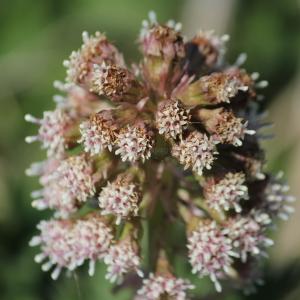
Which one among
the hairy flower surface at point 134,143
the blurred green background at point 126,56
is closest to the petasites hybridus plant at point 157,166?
the hairy flower surface at point 134,143

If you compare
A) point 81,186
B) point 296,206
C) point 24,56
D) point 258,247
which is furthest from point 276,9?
point 81,186

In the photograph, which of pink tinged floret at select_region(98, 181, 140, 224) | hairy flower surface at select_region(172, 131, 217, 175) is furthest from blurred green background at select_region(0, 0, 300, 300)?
hairy flower surface at select_region(172, 131, 217, 175)

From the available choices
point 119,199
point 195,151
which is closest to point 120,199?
point 119,199

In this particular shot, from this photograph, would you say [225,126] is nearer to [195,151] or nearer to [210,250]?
[195,151]

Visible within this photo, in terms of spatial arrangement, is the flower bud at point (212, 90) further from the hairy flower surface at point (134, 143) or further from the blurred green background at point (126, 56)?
the blurred green background at point (126, 56)

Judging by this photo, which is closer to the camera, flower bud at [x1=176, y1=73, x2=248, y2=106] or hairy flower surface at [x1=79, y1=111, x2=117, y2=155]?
hairy flower surface at [x1=79, y1=111, x2=117, y2=155]

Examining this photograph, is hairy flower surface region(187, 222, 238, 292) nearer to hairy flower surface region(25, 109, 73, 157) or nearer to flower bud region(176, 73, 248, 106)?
flower bud region(176, 73, 248, 106)
